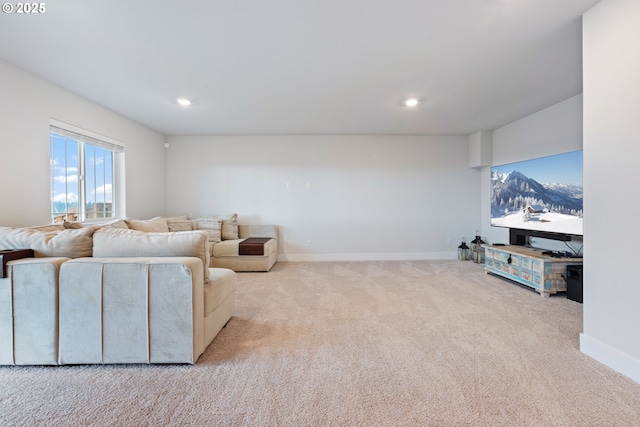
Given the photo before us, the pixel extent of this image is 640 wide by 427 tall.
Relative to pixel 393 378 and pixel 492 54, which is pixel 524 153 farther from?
pixel 393 378

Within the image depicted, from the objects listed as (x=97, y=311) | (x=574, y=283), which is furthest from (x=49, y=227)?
(x=574, y=283)

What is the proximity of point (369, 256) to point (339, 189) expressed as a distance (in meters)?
1.45

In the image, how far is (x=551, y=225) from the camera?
3.79m

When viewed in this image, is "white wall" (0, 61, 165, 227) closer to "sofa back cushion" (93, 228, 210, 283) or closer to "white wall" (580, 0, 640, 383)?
"sofa back cushion" (93, 228, 210, 283)

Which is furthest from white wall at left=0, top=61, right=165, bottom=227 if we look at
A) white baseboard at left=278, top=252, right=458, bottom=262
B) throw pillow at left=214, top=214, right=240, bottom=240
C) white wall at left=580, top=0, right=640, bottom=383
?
white wall at left=580, top=0, right=640, bottom=383

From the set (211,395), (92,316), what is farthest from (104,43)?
(211,395)

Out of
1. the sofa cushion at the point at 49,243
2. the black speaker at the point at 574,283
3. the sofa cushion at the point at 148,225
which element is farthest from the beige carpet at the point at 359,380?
the sofa cushion at the point at 148,225

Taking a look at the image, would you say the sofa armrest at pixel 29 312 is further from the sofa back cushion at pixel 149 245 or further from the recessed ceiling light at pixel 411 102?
the recessed ceiling light at pixel 411 102

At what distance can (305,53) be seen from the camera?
250 centimetres

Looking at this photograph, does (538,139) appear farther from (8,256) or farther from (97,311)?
(8,256)

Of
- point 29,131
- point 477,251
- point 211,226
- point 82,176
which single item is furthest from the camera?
point 477,251

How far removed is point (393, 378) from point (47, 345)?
2.29m

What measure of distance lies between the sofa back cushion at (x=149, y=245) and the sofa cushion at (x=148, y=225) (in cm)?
167

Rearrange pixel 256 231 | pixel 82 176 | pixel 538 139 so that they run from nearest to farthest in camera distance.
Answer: pixel 82 176 < pixel 538 139 < pixel 256 231
